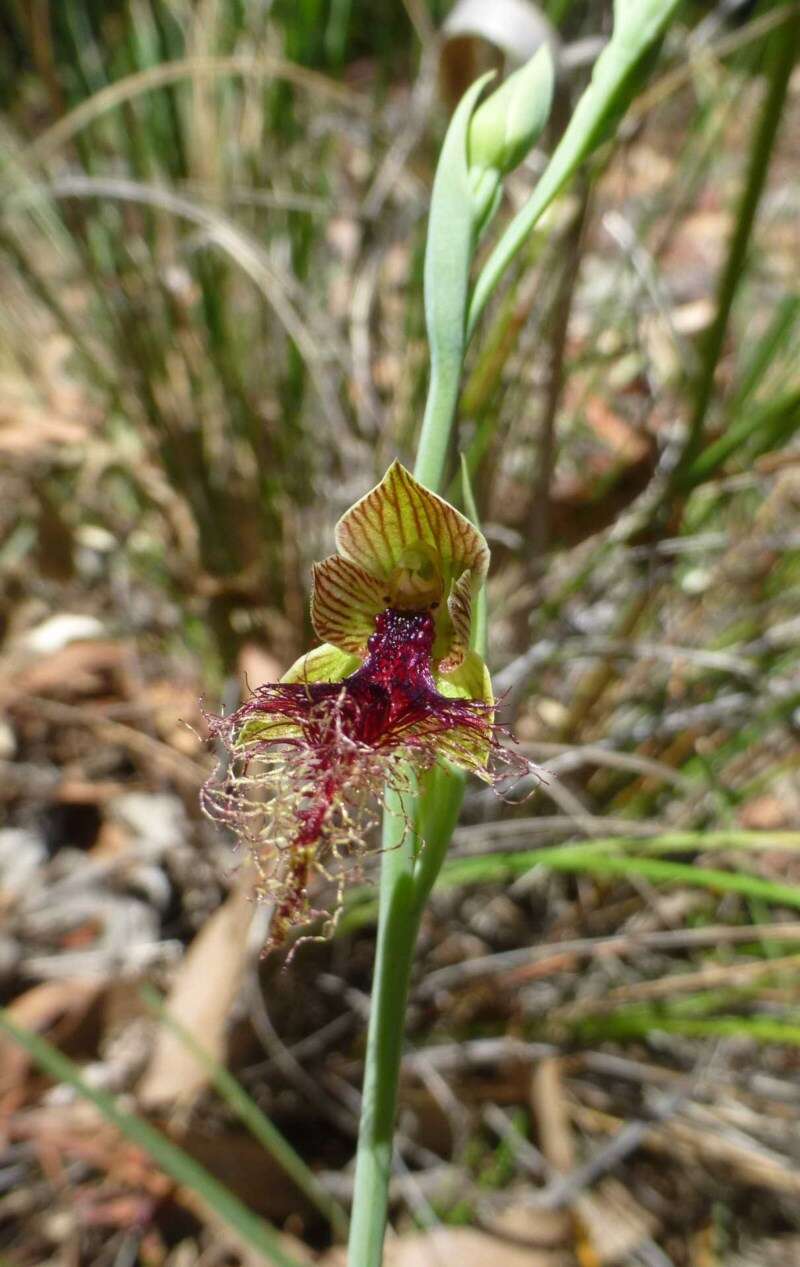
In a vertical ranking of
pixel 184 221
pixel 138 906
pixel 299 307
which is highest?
pixel 184 221

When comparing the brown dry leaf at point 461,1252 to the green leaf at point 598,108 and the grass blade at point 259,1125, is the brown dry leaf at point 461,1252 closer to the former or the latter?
the grass blade at point 259,1125

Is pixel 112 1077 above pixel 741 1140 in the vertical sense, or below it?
above

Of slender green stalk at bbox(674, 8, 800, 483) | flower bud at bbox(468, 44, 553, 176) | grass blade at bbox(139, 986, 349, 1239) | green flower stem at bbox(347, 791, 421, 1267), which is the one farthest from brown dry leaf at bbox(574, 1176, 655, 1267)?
flower bud at bbox(468, 44, 553, 176)

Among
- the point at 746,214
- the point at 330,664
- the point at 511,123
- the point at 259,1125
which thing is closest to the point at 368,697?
the point at 330,664

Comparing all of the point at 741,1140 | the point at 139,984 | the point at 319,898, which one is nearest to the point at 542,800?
the point at 319,898

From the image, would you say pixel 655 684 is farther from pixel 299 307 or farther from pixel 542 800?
pixel 299 307

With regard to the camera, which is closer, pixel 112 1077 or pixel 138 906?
pixel 112 1077
